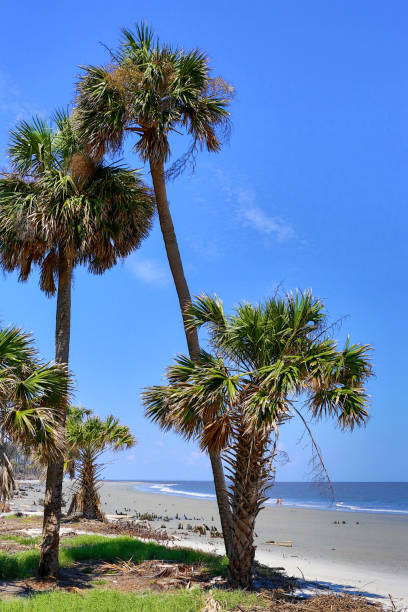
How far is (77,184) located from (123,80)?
2.50 metres

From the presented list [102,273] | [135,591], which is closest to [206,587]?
[135,591]

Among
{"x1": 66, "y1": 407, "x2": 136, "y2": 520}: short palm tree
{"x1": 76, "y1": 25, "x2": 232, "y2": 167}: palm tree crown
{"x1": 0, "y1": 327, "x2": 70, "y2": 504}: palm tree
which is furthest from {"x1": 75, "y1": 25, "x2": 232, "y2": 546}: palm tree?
{"x1": 66, "y1": 407, "x2": 136, "y2": 520}: short palm tree

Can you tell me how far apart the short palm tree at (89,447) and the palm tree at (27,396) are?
10.9 metres

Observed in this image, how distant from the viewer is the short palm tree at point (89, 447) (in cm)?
2067

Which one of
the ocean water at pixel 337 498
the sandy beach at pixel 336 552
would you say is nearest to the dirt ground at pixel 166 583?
the sandy beach at pixel 336 552

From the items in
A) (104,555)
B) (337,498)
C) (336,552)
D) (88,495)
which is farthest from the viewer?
(337,498)

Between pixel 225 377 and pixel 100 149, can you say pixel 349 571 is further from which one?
pixel 100 149

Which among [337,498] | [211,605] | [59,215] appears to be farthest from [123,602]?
[337,498]

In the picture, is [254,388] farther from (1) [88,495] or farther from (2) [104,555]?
(1) [88,495]

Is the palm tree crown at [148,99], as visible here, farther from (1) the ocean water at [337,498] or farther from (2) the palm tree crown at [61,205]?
(1) the ocean water at [337,498]

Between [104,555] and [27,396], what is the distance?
5.51m

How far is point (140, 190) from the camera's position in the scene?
1297 centimetres

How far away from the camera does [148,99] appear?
39.0ft

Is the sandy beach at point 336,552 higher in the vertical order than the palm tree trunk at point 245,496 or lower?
lower
